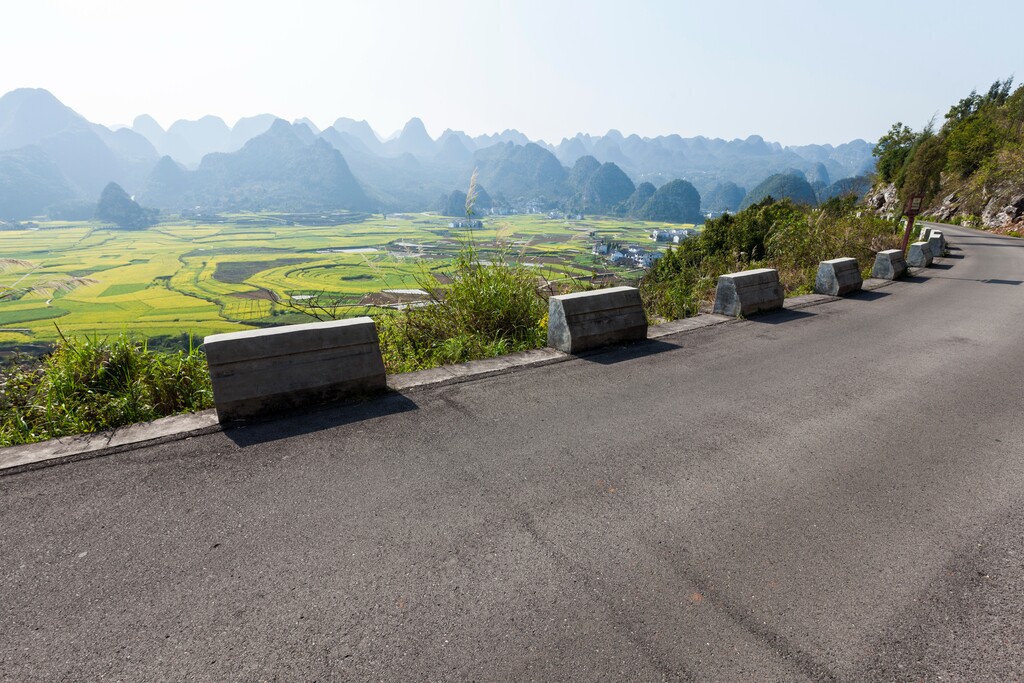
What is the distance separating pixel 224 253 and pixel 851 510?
86.4 metres

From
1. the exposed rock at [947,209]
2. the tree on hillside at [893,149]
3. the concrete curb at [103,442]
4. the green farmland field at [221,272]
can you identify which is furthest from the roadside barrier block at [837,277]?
the tree on hillside at [893,149]

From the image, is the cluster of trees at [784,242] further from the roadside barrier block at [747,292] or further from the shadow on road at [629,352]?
the shadow on road at [629,352]

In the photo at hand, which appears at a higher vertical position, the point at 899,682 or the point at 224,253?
the point at 899,682

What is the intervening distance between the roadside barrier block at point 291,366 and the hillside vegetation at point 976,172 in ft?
126

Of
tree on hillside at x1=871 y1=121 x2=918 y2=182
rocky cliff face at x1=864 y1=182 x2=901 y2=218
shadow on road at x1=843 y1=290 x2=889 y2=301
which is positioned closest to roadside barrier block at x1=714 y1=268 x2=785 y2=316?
shadow on road at x1=843 y1=290 x2=889 y2=301

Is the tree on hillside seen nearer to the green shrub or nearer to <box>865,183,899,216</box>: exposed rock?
<box>865,183,899,216</box>: exposed rock

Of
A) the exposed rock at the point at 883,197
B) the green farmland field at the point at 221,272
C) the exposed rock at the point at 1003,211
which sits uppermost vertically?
the exposed rock at the point at 883,197

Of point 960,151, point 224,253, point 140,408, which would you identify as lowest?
point 224,253

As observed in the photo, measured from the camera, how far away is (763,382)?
5.04 meters

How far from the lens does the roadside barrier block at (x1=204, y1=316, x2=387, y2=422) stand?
368 centimetres

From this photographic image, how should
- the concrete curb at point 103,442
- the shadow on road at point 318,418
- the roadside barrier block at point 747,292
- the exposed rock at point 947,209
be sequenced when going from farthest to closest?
the exposed rock at point 947,209 < the roadside barrier block at point 747,292 < the shadow on road at point 318,418 < the concrete curb at point 103,442

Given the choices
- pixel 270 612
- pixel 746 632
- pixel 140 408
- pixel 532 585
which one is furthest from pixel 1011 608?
pixel 140 408

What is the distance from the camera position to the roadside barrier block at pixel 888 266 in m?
12.3

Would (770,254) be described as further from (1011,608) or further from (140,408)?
(140,408)
